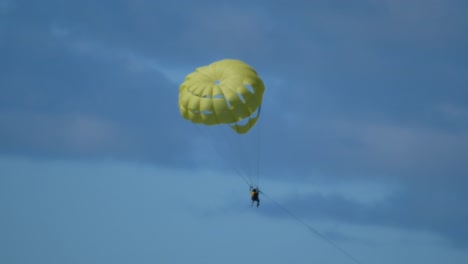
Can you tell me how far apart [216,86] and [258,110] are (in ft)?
14.2

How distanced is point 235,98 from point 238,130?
3785mm

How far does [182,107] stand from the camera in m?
127

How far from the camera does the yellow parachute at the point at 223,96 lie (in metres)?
125

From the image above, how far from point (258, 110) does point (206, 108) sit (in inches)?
191

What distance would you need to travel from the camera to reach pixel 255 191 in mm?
126062

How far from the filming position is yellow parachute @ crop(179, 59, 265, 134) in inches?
4924

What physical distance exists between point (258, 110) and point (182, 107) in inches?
235

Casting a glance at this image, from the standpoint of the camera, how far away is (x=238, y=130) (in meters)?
128

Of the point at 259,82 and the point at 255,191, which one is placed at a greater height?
the point at 259,82

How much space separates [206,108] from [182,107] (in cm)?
291

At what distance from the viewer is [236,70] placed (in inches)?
5000

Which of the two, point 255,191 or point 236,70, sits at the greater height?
point 236,70

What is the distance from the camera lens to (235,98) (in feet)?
410

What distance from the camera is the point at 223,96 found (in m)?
125
